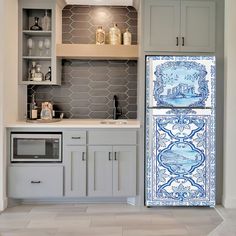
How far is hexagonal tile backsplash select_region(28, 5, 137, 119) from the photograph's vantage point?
174 inches

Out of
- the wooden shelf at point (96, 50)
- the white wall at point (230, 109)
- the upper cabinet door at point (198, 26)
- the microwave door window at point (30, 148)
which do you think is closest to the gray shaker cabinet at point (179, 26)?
the upper cabinet door at point (198, 26)

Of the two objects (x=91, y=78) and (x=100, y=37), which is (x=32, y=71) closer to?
(x=91, y=78)

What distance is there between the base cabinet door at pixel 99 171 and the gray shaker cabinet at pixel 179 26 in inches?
48.7

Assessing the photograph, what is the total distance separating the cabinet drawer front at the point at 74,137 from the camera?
3.74 metres

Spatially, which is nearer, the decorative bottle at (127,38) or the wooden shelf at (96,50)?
the wooden shelf at (96,50)

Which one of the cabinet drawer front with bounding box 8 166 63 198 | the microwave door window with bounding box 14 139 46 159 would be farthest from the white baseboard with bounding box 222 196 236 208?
the microwave door window with bounding box 14 139 46 159

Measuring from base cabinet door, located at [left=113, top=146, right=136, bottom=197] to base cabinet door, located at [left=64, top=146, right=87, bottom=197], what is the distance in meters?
0.34

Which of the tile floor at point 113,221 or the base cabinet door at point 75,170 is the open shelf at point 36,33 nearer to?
the base cabinet door at point 75,170

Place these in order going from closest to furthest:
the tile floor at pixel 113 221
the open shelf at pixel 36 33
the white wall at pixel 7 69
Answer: the tile floor at pixel 113 221
the white wall at pixel 7 69
the open shelf at pixel 36 33

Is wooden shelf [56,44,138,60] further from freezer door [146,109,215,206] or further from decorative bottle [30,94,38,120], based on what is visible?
freezer door [146,109,215,206]

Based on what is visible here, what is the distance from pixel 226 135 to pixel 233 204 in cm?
76

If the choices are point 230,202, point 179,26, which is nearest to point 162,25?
point 179,26

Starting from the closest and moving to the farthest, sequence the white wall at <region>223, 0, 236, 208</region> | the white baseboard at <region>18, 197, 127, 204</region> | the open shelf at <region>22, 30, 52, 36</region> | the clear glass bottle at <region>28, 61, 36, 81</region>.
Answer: the white wall at <region>223, 0, 236, 208</region>
the white baseboard at <region>18, 197, 127, 204</region>
the open shelf at <region>22, 30, 52, 36</region>
the clear glass bottle at <region>28, 61, 36, 81</region>

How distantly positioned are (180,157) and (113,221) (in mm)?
983
